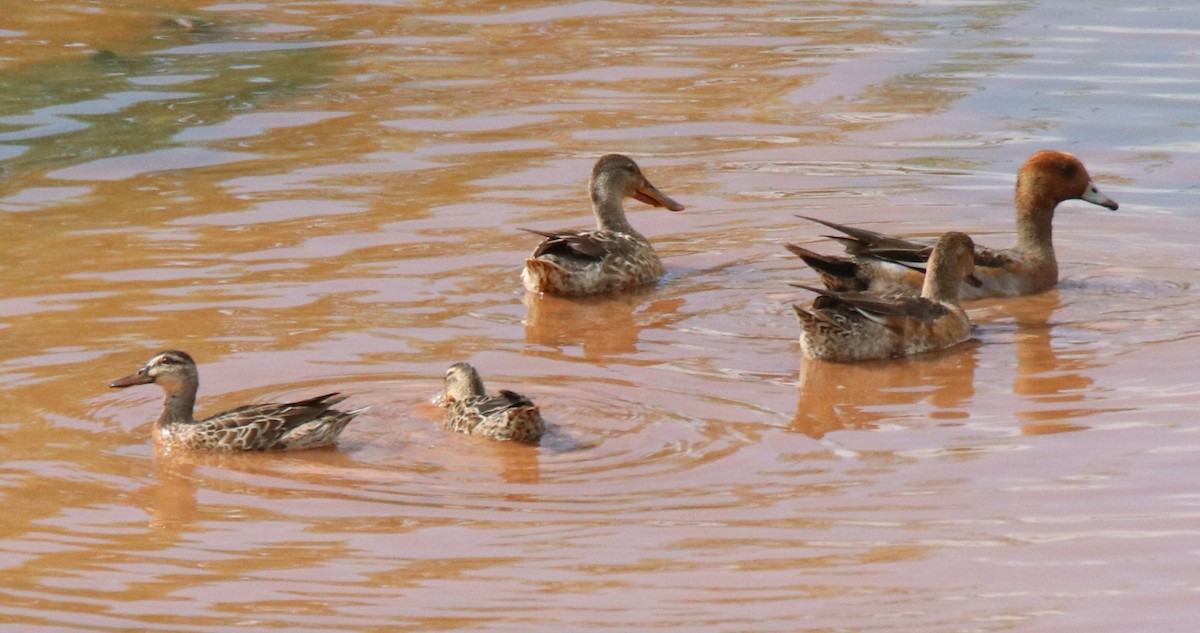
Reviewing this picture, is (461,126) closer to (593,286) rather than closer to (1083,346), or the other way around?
(593,286)

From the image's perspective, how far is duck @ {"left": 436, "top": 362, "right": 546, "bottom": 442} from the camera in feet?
28.1

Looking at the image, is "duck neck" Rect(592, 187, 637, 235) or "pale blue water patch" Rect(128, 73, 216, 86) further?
"pale blue water patch" Rect(128, 73, 216, 86)

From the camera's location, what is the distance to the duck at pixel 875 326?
1009 cm

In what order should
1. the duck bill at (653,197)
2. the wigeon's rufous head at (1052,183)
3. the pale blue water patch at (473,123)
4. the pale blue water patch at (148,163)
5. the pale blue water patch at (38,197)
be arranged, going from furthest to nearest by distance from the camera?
the pale blue water patch at (473,123) < the pale blue water patch at (148,163) < the pale blue water patch at (38,197) < the duck bill at (653,197) < the wigeon's rufous head at (1052,183)

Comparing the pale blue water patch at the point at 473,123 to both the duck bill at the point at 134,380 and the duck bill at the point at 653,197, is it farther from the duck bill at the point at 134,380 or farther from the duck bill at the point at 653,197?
the duck bill at the point at 134,380

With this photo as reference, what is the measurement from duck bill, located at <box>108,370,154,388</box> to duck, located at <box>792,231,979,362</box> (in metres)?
3.15

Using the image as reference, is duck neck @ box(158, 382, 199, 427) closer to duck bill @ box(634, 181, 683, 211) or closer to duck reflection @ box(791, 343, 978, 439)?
duck reflection @ box(791, 343, 978, 439)

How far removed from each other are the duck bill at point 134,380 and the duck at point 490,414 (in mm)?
1327

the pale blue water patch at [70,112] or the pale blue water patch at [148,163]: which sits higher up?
the pale blue water patch at [70,112]

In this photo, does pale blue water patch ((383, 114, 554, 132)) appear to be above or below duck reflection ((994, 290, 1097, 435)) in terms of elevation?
above

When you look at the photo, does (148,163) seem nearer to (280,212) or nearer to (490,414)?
(280,212)

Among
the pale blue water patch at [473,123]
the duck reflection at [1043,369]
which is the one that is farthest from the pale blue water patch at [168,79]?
the duck reflection at [1043,369]

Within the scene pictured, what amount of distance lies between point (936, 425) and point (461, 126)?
24.6ft

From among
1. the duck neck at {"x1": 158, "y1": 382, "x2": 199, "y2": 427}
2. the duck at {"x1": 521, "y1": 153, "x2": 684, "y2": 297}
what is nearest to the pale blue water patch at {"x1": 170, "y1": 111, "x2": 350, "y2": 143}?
the duck at {"x1": 521, "y1": 153, "x2": 684, "y2": 297}
